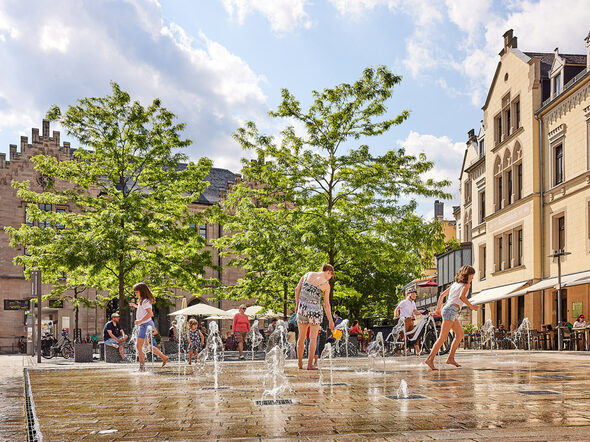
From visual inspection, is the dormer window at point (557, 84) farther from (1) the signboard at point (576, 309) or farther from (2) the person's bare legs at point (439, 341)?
(2) the person's bare legs at point (439, 341)

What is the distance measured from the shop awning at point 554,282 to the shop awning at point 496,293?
3.07ft

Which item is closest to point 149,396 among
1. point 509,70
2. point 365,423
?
point 365,423

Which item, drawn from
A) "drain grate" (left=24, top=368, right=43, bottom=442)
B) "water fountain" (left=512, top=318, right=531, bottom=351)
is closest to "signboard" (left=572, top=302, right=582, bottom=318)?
"water fountain" (left=512, top=318, right=531, bottom=351)

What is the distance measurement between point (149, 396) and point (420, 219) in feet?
58.0

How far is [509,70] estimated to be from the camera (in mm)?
36250

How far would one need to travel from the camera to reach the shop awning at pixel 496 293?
107 feet

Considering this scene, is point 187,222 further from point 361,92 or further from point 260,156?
point 361,92

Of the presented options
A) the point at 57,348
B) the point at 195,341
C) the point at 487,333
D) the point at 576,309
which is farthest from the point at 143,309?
the point at 487,333

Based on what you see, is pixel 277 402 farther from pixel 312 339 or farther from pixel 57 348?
pixel 57 348

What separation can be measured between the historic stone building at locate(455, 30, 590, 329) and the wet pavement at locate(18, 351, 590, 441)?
19.0 m

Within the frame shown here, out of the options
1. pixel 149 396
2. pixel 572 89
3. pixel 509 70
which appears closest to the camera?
pixel 149 396

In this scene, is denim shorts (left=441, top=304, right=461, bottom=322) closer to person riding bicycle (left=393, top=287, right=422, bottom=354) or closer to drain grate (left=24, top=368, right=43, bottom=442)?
person riding bicycle (left=393, top=287, right=422, bottom=354)

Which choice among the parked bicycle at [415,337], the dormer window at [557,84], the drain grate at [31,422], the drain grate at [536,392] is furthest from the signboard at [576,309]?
the drain grate at [31,422]

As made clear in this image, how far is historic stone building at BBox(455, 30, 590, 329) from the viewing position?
28328 millimetres
